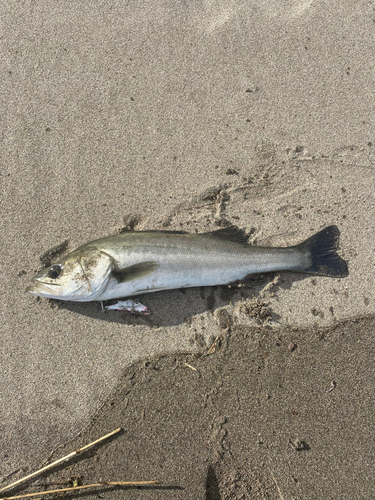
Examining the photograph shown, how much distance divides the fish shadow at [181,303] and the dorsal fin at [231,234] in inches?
18.7

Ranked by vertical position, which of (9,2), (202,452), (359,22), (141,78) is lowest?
(202,452)

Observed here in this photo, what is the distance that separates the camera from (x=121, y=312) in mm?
3385

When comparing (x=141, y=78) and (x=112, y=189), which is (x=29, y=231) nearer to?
(x=112, y=189)

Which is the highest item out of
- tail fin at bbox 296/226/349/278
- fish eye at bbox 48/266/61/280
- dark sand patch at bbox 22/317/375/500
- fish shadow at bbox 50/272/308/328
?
fish eye at bbox 48/266/61/280

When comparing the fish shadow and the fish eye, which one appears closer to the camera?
the fish eye

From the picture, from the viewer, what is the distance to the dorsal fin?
3314mm

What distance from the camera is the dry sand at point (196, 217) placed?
313cm

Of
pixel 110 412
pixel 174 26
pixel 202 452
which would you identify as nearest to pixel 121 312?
pixel 110 412

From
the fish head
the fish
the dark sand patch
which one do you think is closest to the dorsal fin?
the fish

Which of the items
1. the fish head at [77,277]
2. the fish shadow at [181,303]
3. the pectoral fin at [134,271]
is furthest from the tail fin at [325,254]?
the fish head at [77,277]

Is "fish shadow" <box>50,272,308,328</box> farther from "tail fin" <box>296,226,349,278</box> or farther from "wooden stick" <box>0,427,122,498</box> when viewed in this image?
"wooden stick" <box>0,427,122,498</box>

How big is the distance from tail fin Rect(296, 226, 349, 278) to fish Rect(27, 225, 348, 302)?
0.09 m

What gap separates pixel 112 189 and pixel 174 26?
2.39 m

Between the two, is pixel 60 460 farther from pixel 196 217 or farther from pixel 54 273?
pixel 196 217
